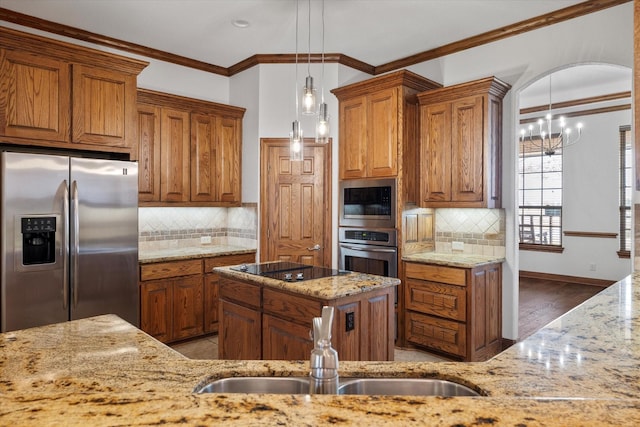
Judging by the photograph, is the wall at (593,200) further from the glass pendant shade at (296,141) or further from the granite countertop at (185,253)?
the glass pendant shade at (296,141)

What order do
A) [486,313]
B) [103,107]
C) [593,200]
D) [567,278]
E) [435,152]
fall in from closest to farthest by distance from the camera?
[103,107] → [486,313] → [435,152] → [593,200] → [567,278]

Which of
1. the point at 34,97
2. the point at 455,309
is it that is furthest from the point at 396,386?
the point at 34,97

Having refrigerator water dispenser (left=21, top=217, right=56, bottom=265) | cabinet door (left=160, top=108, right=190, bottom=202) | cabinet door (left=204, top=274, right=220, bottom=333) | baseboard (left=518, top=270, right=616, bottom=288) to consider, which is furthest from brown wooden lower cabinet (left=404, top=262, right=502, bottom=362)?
baseboard (left=518, top=270, right=616, bottom=288)

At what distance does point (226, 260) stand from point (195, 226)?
2.48 ft

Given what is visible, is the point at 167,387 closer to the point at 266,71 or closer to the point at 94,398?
the point at 94,398

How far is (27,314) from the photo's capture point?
2.98 metres

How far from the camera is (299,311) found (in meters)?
2.44

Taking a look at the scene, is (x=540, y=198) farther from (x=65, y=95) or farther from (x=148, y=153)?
(x=65, y=95)

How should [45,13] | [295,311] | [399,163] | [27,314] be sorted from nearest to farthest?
[295,311] < [27,314] < [45,13] < [399,163]

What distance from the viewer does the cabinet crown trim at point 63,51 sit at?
300 cm

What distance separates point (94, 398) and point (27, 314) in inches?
108

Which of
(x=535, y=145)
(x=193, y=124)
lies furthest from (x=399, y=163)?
(x=535, y=145)

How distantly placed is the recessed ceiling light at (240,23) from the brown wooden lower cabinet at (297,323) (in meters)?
2.37

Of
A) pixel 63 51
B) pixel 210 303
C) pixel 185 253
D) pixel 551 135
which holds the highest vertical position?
pixel 551 135
